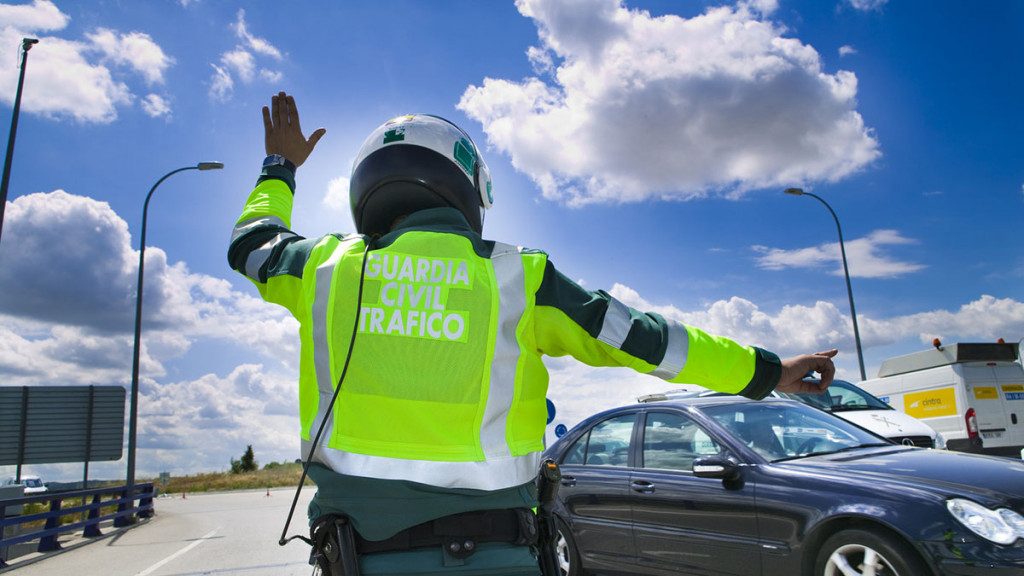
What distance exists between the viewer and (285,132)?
2.68m

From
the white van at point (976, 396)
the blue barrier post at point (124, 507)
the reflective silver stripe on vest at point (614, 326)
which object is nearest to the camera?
the reflective silver stripe on vest at point (614, 326)

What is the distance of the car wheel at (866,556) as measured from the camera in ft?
13.8

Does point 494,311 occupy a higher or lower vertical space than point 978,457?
higher

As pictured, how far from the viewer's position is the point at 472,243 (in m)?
2.13

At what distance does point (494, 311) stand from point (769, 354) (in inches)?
35.6

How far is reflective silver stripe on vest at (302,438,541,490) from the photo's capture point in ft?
6.15

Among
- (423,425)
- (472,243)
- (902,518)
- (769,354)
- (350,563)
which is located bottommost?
(902,518)

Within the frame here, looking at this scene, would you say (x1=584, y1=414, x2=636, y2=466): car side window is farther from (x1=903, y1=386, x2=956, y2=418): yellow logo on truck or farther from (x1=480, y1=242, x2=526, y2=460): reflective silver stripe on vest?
(x1=903, y1=386, x2=956, y2=418): yellow logo on truck

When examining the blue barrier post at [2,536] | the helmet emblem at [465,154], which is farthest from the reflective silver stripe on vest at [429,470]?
the blue barrier post at [2,536]

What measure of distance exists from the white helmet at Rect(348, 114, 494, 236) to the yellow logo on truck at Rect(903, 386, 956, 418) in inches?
493

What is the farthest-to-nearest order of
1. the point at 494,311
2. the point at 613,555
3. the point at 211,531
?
the point at 211,531 < the point at 613,555 < the point at 494,311

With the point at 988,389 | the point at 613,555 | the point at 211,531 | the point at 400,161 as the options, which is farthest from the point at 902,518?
the point at 211,531

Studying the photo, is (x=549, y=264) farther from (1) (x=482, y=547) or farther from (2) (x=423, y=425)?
(1) (x=482, y=547)

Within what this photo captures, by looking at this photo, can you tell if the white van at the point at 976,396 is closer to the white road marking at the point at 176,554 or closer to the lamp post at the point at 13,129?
the white road marking at the point at 176,554
